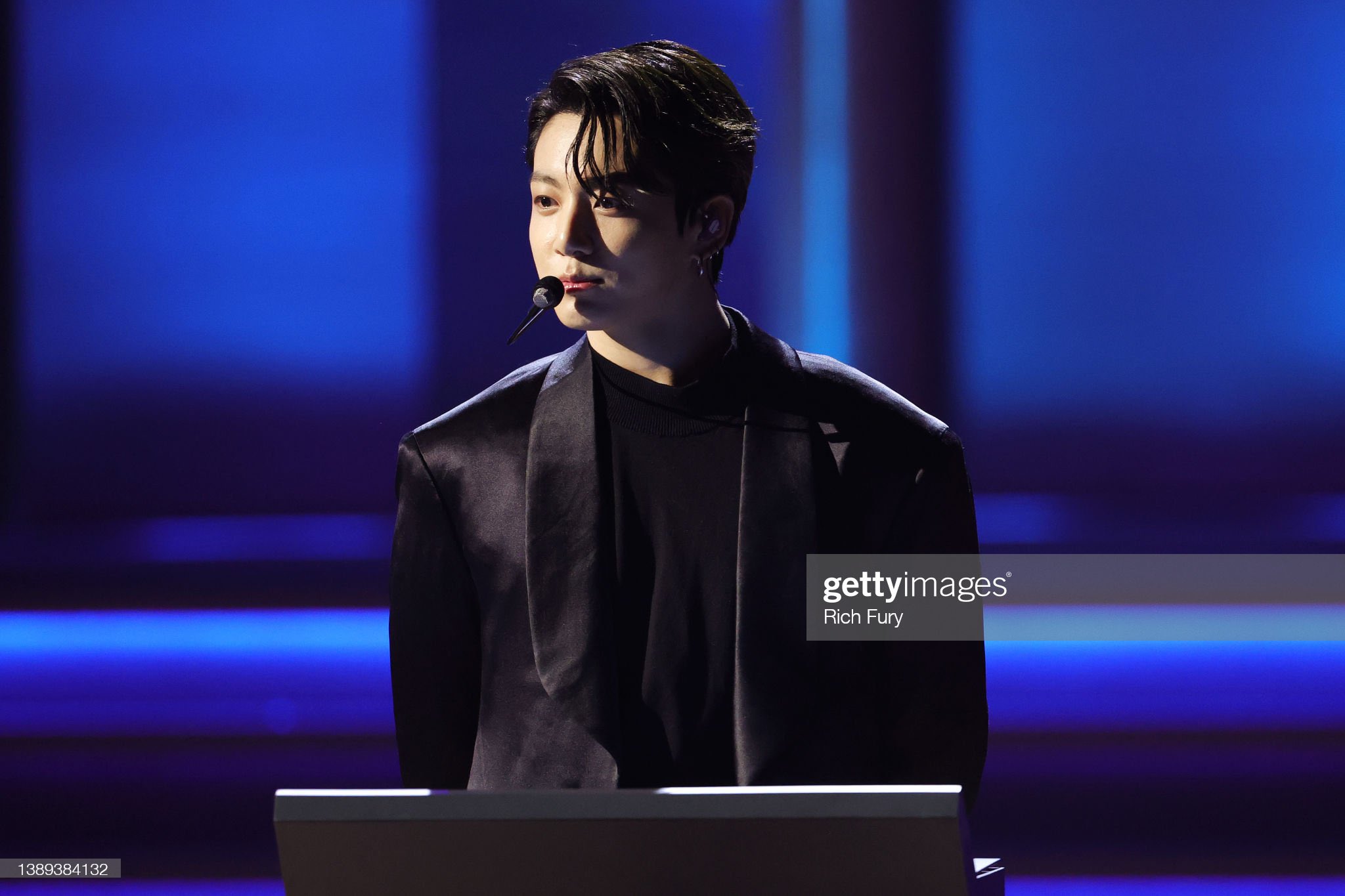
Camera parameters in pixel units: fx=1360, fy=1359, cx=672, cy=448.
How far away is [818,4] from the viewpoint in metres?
2.27

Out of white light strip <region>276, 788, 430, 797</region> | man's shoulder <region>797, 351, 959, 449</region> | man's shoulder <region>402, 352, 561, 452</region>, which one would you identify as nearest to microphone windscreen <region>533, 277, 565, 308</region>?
man's shoulder <region>402, 352, 561, 452</region>

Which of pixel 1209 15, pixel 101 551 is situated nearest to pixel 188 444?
pixel 101 551

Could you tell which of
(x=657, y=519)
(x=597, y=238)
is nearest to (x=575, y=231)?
(x=597, y=238)

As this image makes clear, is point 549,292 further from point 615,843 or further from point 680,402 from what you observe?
point 615,843

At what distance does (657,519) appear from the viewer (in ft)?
3.69

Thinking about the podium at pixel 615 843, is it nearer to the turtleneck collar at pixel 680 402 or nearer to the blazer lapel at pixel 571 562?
the blazer lapel at pixel 571 562

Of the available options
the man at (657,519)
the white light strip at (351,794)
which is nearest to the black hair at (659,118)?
the man at (657,519)

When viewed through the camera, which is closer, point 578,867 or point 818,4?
point 578,867

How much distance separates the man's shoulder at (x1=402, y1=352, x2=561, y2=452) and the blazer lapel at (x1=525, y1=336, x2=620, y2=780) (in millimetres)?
27

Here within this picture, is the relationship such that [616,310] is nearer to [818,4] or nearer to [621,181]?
[621,181]

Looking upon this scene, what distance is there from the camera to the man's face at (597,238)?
3.56ft

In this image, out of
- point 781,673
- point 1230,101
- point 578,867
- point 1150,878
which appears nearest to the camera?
point 578,867

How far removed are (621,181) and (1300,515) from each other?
5.25ft

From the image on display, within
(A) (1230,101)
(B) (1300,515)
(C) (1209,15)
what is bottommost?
(B) (1300,515)
